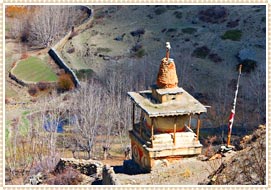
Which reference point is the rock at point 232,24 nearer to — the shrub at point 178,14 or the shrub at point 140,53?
the shrub at point 178,14

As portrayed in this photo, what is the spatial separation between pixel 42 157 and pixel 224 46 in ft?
108

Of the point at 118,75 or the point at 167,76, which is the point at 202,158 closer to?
the point at 167,76

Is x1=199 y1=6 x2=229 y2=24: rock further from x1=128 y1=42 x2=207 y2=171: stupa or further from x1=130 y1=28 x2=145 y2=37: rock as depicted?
x1=128 y1=42 x2=207 y2=171: stupa

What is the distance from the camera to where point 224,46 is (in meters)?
64.3

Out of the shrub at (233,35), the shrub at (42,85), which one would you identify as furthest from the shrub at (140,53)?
the shrub at (42,85)

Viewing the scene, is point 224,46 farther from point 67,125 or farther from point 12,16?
point 12,16

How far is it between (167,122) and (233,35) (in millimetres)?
41835

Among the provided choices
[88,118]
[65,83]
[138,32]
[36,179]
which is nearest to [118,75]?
[65,83]

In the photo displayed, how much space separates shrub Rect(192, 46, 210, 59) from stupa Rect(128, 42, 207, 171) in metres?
36.9

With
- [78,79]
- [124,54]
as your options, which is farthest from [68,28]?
[78,79]

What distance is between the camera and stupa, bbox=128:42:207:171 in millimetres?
25828

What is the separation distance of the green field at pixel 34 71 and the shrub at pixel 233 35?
1734 cm

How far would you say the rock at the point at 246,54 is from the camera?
200 ft

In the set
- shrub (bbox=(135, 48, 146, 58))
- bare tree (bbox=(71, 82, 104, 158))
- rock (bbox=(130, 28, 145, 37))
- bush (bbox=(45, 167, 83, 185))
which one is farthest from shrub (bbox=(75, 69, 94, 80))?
bush (bbox=(45, 167, 83, 185))
